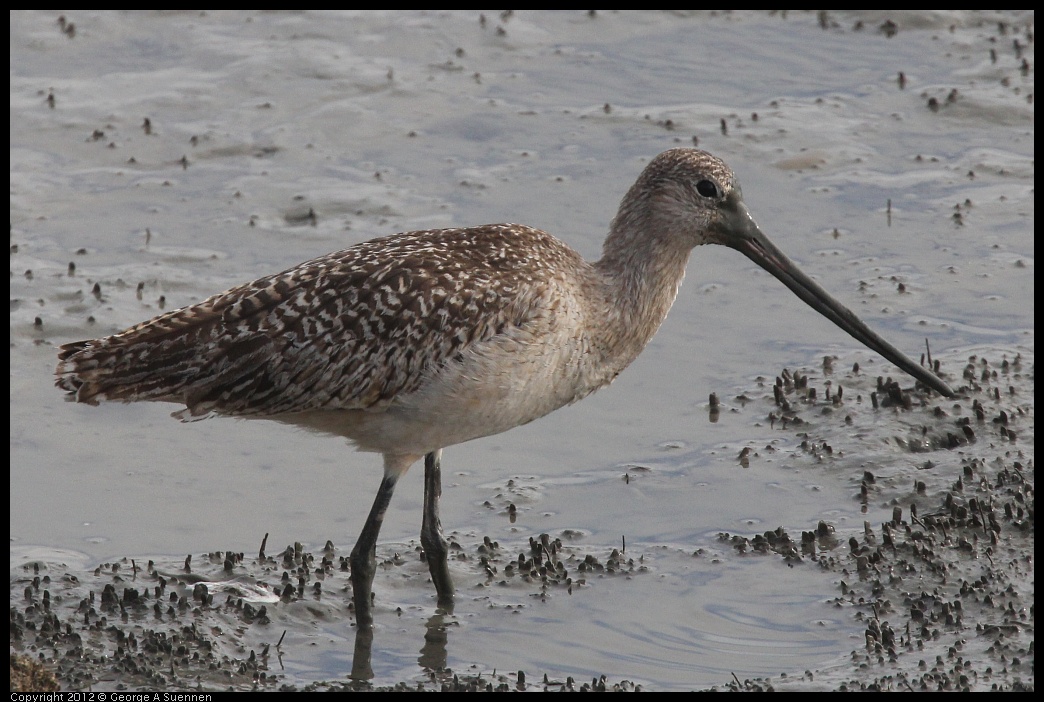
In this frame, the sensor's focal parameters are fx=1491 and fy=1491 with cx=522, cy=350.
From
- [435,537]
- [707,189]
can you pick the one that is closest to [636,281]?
[707,189]

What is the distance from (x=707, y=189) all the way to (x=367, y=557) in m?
2.26

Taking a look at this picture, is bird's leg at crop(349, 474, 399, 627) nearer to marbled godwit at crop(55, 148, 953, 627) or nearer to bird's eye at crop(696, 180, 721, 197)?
marbled godwit at crop(55, 148, 953, 627)

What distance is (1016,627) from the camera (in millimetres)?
6539

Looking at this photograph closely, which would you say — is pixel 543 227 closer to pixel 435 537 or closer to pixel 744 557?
pixel 744 557

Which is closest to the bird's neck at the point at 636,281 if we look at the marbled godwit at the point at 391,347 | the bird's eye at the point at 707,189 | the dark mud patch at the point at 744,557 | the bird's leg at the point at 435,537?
the marbled godwit at the point at 391,347

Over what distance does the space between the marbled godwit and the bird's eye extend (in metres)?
0.02

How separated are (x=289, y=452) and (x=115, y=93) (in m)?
5.36

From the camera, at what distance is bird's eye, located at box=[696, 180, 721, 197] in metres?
6.77

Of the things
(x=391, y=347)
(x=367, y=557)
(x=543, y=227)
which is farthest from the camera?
(x=543, y=227)

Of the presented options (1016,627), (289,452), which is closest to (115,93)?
(289,452)

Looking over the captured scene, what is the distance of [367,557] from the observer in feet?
21.9

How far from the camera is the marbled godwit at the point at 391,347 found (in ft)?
20.7

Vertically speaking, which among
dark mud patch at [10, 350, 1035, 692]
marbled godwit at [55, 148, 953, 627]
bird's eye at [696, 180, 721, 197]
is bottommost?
dark mud patch at [10, 350, 1035, 692]

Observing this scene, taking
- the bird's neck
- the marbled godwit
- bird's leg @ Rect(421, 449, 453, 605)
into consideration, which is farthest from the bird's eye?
bird's leg @ Rect(421, 449, 453, 605)
